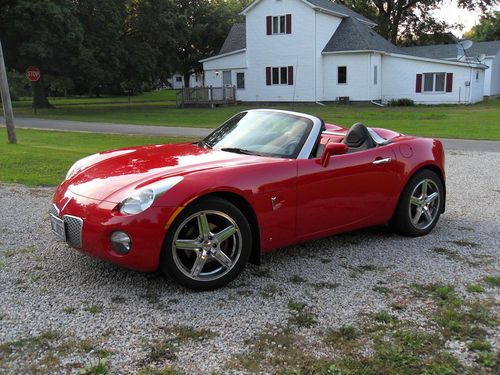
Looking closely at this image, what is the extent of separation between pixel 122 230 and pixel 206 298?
79 centimetres

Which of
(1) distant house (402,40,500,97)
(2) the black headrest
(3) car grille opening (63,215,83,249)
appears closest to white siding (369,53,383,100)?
(1) distant house (402,40,500,97)

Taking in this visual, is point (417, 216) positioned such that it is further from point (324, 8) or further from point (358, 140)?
point (324, 8)

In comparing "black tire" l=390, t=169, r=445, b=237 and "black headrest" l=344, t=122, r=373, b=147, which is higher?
"black headrest" l=344, t=122, r=373, b=147

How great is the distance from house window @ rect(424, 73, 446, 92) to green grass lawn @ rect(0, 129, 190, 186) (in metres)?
25.5

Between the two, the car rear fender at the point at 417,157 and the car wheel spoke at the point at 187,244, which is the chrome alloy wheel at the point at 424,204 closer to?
the car rear fender at the point at 417,157

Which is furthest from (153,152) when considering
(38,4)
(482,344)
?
(38,4)

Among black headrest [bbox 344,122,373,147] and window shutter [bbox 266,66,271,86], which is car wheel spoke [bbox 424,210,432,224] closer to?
black headrest [bbox 344,122,373,147]

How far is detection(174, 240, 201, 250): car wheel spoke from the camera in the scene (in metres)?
3.79

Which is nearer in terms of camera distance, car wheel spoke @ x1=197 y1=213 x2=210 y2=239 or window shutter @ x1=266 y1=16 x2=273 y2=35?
car wheel spoke @ x1=197 y1=213 x2=210 y2=239

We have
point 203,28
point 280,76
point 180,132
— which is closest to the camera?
point 180,132

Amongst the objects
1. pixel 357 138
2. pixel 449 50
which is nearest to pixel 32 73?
pixel 357 138

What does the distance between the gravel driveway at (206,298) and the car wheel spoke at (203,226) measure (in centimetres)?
46

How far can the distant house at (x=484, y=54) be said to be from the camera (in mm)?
41281

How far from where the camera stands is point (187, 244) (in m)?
3.82
